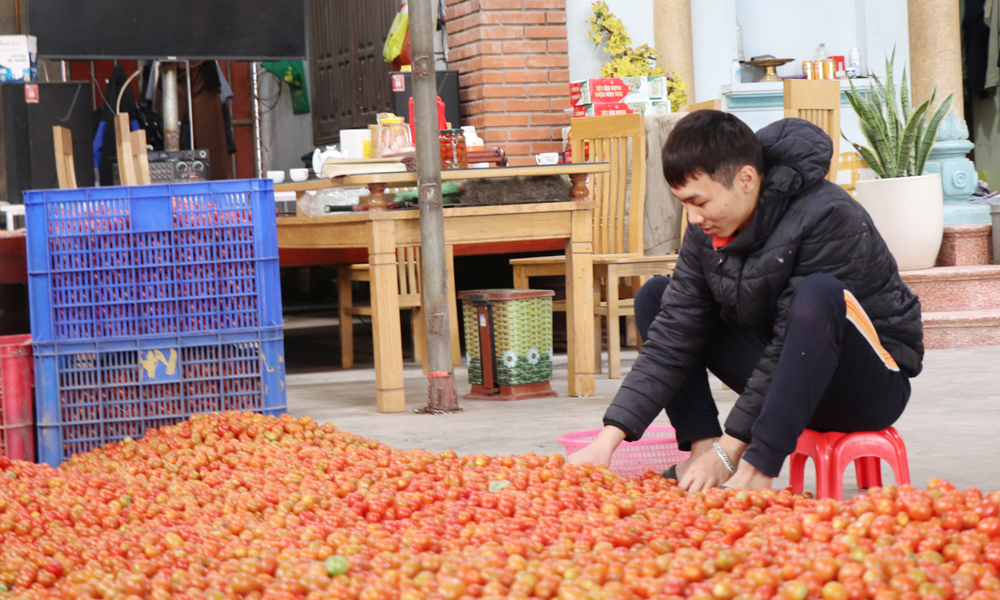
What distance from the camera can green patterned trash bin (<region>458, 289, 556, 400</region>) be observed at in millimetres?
3898

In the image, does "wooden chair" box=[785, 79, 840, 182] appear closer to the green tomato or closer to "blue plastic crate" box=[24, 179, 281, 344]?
"blue plastic crate" box=[24, 179, 281, 344]

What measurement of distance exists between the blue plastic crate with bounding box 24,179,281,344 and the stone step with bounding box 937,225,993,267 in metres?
3.79

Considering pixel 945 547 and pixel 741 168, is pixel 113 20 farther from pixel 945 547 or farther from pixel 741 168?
pixel 945 547

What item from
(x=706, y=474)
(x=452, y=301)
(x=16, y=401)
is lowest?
(x=706, y=474)

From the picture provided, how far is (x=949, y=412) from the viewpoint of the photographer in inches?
124

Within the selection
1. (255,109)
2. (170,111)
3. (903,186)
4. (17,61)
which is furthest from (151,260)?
(255,109)

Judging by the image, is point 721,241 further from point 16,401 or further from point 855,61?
point 855,61

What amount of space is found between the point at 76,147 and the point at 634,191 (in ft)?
15.4

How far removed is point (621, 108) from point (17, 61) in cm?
462

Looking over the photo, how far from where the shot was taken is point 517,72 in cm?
608

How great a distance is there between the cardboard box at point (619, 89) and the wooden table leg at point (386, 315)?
2450 mm

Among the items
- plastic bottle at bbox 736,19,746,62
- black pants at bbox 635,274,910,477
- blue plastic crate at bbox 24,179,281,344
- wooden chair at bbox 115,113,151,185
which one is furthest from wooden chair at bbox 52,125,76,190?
plastic bottle at bbox 736,19,746,62

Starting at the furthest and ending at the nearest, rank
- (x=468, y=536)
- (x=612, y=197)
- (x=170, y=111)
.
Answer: (x=170, y=111) → (x=612, y=197) → (x=468, y=536)

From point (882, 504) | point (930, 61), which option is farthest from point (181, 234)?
point (930, 61)
